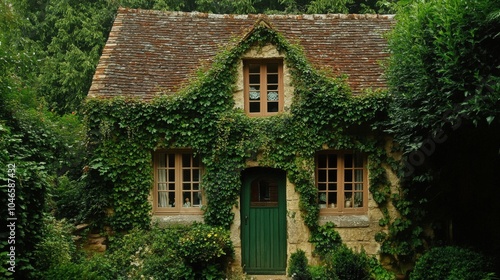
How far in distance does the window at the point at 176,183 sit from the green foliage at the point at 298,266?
240cm

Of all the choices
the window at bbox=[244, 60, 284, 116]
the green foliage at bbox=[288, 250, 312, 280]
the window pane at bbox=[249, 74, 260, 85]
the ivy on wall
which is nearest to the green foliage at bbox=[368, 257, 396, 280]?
the ivy on wall

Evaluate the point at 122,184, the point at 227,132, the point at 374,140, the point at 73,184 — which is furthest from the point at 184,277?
the point at 374,140

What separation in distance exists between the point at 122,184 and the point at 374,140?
563 cm

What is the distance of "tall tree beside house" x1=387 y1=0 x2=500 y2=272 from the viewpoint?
6.72 metres

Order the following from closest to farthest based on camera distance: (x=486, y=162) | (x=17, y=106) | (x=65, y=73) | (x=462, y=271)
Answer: (x=462, y=271), (x=486, y=162), (x=17, y=106), (x=65, y=73)

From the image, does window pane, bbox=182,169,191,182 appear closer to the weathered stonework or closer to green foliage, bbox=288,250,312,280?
the weathered stonework

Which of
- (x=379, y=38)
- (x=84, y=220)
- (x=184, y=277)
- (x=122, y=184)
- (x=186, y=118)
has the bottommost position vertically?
(x=184, y=277)

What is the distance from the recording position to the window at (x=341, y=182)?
10547 millimetres

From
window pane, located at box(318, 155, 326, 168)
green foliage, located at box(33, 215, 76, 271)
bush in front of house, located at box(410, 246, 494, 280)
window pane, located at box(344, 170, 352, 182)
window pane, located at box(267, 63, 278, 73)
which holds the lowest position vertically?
bush in front of house, located at box(410, 246, 494, 280)

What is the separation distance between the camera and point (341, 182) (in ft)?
34.7

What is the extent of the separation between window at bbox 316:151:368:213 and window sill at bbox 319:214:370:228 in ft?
0.50

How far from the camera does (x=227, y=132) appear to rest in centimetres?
1013

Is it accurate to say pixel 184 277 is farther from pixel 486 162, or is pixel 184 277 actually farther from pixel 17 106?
pixel 486 162

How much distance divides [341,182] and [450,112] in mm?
3519
